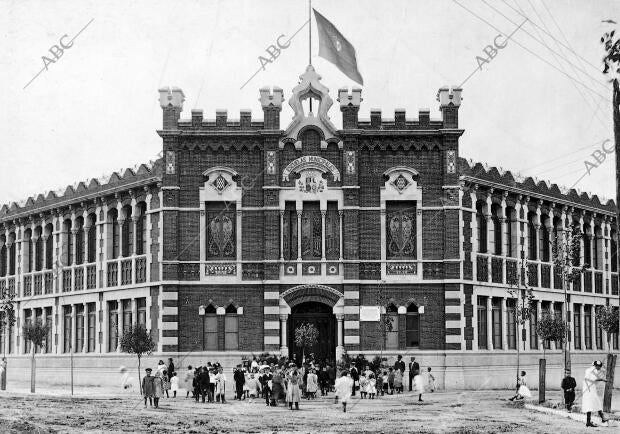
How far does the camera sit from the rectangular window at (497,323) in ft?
168

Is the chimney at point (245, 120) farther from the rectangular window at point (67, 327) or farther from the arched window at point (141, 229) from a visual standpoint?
the rectangular window at point (67, 327)

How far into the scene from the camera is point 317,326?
4816 cm

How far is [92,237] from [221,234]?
8.69 meters

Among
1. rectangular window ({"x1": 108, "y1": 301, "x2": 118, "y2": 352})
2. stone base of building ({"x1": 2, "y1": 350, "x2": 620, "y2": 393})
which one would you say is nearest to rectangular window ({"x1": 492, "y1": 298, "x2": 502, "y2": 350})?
stone base of building ({"x1": 2, "y1": 350, "x2": 620, "y2": 393})

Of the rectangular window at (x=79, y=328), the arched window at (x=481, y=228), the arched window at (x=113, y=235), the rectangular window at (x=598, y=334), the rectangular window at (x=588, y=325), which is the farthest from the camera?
the rectangular window at (x=598, y=334)

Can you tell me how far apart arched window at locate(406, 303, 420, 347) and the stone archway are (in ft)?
9.57

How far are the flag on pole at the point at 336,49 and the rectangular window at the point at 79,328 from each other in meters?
18.4

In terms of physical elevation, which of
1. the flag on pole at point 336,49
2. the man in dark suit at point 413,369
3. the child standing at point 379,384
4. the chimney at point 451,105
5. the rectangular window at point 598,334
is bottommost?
the child standing at point 379,384

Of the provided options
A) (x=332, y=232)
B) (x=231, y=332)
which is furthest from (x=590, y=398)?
(x=231, y=332)

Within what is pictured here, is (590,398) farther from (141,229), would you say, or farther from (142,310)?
(141,229)

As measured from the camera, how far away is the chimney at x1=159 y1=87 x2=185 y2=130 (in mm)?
48500

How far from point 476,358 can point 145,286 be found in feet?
49.1

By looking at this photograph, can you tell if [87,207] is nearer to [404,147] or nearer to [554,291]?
[404,147]

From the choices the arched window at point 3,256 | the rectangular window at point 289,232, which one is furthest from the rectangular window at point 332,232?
the arched window at point 3,256
